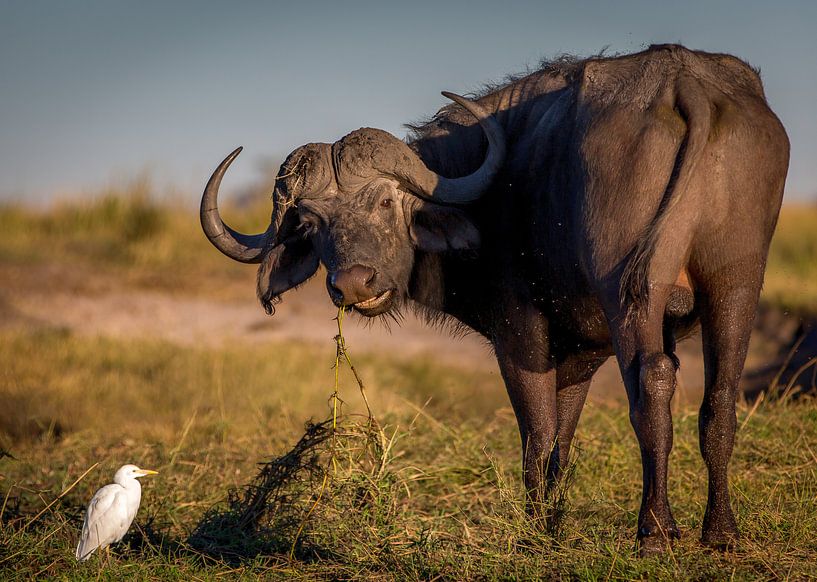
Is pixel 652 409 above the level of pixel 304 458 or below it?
above

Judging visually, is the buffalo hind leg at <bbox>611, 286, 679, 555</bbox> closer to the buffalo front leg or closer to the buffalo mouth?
the buffalo front leg

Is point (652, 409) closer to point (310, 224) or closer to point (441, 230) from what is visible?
point (441, 230)

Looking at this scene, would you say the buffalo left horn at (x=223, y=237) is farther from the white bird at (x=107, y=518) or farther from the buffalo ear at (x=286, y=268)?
the white bird at (x=107, y=518)

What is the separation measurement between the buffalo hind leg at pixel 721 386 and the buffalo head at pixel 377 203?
1.40 meters

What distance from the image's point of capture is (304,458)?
485cm

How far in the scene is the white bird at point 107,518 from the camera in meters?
4.50

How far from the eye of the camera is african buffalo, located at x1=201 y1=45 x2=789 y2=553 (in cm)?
377

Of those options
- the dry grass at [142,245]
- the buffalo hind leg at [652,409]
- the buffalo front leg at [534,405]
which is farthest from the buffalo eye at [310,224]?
the dry grass at [142,245]

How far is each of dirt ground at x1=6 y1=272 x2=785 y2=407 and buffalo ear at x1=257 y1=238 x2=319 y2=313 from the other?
494 cm

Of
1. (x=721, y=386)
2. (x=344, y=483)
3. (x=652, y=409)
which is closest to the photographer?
(x=652, y=409)

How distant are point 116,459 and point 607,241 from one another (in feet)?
13.5

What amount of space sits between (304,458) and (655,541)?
1776 mm

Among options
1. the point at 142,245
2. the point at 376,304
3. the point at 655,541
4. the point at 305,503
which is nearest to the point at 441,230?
the point at 376,304

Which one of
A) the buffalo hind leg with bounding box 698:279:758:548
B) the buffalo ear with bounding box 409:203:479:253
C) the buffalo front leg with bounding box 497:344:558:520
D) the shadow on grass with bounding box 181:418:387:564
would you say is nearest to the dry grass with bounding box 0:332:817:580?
the shadow on grass with bounding box 181:418:387:564
